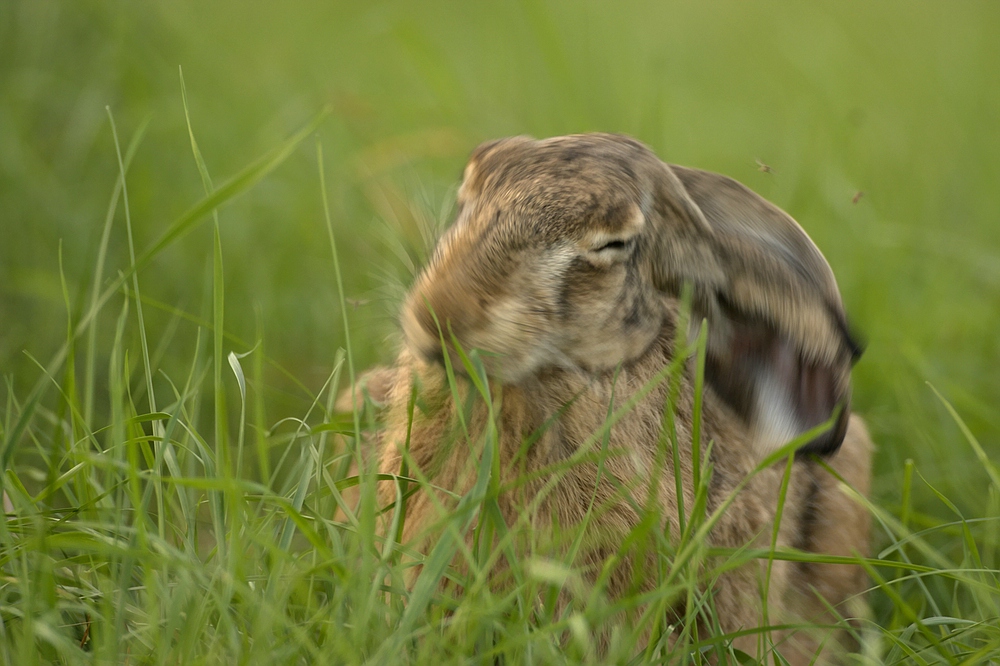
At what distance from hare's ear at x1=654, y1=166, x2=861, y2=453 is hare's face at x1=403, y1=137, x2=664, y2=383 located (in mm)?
119

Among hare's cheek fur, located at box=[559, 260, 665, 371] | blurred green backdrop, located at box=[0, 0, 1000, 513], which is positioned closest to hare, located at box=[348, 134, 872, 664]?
hare's cheek fur, located at box=[559, 260, 665, 371]

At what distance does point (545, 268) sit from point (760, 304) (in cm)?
57

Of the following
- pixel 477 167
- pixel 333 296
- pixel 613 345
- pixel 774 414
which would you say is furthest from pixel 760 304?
pixel 333 296

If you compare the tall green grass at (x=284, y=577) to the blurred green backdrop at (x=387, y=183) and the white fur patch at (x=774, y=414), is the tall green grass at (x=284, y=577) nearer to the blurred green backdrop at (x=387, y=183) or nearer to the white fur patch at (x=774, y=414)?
the white fur patch at (x=774, y=414)

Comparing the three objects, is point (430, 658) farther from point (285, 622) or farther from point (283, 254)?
point (283, 254)

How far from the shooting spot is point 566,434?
7.52 feet

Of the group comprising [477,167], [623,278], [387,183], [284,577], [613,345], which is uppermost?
[477,167]

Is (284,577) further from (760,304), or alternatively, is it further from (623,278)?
(760,304)

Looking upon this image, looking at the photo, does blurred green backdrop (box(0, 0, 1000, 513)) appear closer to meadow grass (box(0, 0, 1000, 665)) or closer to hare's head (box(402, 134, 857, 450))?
meadow grass (box(0, 0, 1000, 665))

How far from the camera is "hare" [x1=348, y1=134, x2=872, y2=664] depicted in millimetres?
2035

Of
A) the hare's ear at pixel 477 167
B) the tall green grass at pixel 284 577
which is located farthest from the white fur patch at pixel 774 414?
the hare's ear at pixel 477 167

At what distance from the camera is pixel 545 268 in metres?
2.04

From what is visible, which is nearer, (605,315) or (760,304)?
(605,315)

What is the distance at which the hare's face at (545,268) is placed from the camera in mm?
1985
